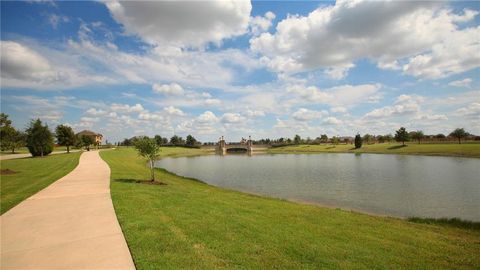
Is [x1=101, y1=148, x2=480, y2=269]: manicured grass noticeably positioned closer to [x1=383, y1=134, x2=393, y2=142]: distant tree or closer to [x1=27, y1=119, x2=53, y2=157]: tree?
[x1=27, y1=119, x2=53, y2=157]: tree

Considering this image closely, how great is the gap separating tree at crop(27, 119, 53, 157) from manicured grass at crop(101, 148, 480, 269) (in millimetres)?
51144

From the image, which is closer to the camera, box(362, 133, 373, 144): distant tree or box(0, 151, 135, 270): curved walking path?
box(0, 151, 135, 270): curved walking path

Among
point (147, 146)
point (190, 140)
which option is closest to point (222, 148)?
point (190, 140)

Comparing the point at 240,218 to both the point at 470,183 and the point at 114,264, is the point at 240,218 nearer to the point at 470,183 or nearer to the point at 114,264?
the point at 114,264

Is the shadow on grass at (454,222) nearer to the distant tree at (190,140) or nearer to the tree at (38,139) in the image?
the tree at (38,139)

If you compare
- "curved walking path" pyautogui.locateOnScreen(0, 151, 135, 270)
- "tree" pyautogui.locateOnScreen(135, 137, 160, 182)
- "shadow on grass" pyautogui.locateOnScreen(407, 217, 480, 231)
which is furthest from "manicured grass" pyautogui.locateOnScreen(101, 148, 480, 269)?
"tree" pyautogui.locateOnScreen(135, 137, 160, 182)

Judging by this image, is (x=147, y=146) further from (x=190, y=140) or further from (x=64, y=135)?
(x=190, y=140)

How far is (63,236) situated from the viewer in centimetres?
966

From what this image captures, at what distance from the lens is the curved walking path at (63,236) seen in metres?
7.74

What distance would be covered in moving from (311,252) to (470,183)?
94.4ft

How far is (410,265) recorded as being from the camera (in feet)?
27.4

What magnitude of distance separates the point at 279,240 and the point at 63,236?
7.28m

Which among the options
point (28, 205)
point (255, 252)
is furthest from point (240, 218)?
point (28, 205)

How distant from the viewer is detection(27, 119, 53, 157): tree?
54644 mm
